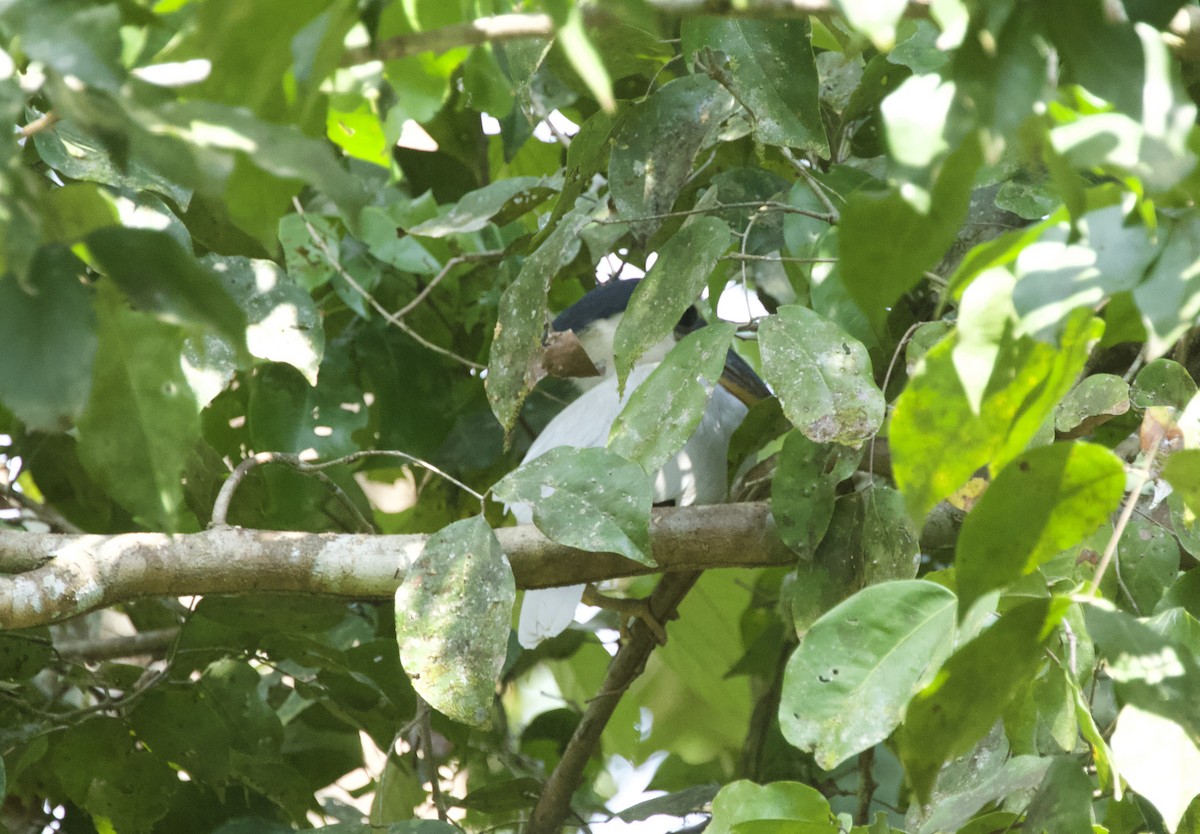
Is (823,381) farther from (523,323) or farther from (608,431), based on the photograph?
(608,431)

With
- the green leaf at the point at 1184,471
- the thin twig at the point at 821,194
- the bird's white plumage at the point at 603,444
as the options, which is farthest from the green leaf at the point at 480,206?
the green leaf at the point at 1184,471

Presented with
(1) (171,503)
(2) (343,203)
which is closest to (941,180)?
(2) (343,203)

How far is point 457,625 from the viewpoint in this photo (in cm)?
101

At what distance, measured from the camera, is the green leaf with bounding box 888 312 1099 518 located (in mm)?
581

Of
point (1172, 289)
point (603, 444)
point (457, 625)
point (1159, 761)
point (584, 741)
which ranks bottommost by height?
→ point (584, 741)

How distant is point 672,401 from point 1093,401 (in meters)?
0.42

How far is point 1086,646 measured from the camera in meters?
0.98

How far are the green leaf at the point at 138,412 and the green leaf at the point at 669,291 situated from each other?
19.9 inches

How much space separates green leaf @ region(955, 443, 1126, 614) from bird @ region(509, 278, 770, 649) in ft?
3.04

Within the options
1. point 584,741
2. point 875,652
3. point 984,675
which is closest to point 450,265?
point 584,741

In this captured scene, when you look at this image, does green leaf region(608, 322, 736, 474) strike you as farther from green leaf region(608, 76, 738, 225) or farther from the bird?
the bird

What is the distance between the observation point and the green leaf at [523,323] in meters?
1.25

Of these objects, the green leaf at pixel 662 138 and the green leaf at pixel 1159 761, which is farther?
the green leaf at pixel 662 138

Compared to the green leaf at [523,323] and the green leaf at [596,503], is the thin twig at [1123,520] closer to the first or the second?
the green leaf at [596,503]
